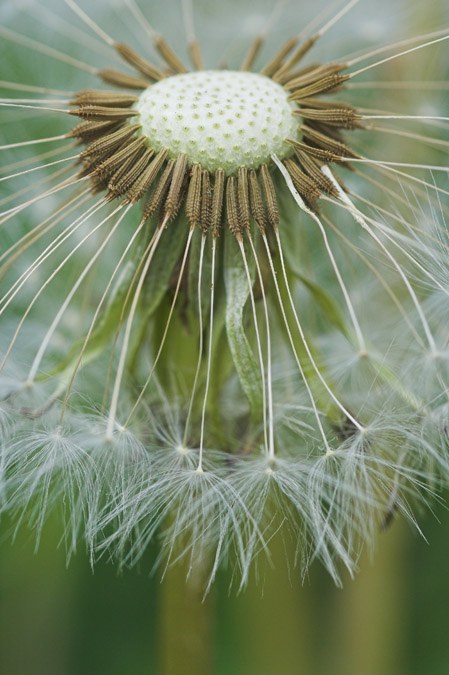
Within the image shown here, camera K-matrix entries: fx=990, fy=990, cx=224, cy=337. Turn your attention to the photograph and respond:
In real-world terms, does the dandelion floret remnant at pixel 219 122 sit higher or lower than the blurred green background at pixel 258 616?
higher

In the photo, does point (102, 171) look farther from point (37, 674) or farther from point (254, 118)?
point (37, 674)

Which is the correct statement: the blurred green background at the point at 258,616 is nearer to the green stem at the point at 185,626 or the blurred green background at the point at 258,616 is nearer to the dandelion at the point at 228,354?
the green stem at the point at 185,626

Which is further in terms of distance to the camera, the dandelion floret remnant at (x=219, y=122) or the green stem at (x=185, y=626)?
the green stem at (x=185, y=626)

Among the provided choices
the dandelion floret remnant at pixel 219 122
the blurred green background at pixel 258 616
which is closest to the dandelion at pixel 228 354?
the dandelion floret remnant at pixel 219 122

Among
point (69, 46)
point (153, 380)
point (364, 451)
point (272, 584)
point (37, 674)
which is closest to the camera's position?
point (364, 451)

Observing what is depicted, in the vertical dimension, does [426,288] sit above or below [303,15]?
below

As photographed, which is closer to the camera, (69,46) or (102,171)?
(102,171)

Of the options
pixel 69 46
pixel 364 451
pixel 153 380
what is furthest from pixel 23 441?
pixel 69 46
